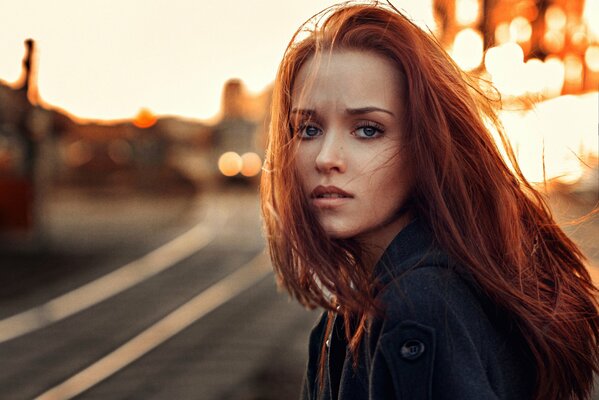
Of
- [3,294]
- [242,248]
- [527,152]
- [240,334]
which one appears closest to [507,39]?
[527,152]

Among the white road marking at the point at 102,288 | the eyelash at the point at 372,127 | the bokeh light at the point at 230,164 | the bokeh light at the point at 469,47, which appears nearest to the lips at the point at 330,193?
the eyelash at the point at 372,127

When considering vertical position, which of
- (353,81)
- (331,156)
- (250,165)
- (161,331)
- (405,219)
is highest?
(353,81)

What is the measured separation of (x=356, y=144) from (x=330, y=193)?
0.12 m

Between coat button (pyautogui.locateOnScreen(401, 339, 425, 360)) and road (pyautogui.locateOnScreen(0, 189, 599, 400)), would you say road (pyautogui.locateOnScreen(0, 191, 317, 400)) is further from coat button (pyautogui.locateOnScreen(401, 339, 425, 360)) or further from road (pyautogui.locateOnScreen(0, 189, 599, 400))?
coat button (pyautogui.locateOnScreen(401, 339, 425, 360))

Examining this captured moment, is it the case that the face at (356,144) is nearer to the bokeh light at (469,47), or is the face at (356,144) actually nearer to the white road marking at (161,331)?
the bokeh light at (469,47)

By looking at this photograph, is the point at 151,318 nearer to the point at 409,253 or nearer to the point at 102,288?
the point at 102,288

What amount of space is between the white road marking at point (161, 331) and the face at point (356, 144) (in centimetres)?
548

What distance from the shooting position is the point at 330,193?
1.86 meters

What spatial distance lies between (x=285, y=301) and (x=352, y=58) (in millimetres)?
10171

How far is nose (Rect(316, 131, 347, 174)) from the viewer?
182 cm

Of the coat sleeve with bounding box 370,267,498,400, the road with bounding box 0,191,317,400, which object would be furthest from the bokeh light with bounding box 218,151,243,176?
the coat sleeve with bounding box 370,267,498,400

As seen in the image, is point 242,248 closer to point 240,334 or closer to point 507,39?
point 240,334

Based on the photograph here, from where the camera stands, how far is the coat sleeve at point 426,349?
1.49m

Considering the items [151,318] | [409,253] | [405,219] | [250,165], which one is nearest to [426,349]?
[409,253]
